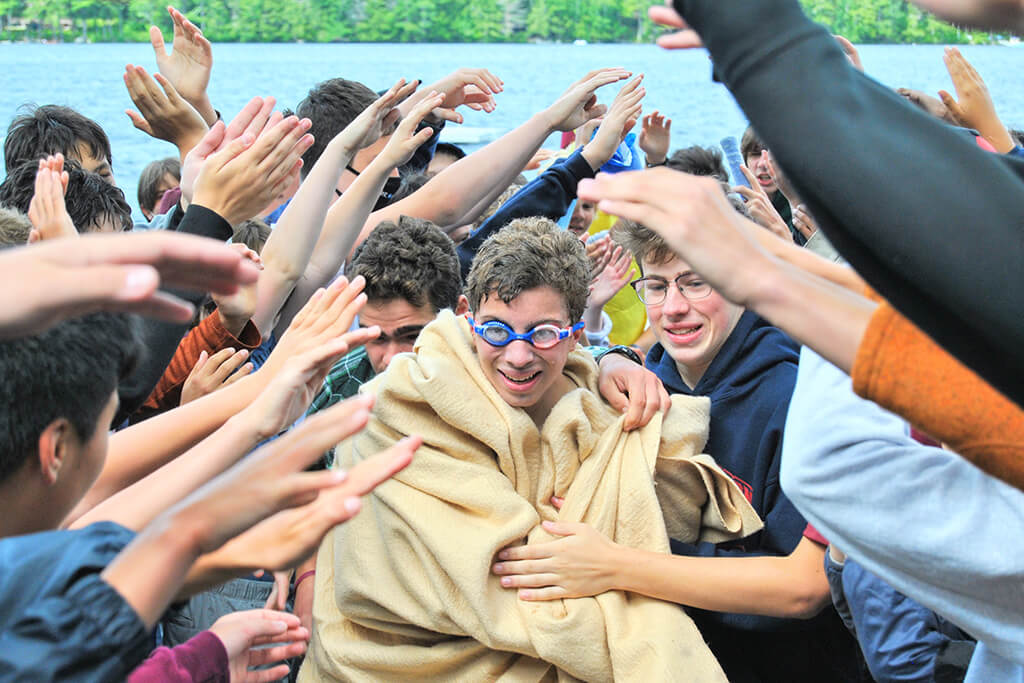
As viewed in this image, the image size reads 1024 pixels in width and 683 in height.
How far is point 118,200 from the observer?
134 inches

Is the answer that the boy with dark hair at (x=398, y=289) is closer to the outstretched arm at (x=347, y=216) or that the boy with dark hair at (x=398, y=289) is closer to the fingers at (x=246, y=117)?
the outstretched arm at (x=347, y=216)

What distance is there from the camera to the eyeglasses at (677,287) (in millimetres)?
2873

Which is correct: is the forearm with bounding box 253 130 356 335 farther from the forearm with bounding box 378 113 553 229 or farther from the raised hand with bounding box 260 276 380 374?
the forearm with bounding box 378 113 553 229

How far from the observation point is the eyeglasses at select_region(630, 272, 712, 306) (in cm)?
287

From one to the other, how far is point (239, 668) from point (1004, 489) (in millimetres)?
1442

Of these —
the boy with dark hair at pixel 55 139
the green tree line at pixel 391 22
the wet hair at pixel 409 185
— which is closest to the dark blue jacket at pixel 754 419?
the wet hair at pixel 409 185

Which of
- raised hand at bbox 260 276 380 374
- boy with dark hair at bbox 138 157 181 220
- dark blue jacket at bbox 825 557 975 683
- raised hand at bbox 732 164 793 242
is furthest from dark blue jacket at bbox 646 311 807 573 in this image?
boy with dark hair at bbox 138 157 181 220

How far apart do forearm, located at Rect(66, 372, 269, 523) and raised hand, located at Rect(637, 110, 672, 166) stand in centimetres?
429

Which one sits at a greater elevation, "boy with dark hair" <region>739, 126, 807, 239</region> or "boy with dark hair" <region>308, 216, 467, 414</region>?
"boy with dark hair" <region>308, 216, 467, 414</region>

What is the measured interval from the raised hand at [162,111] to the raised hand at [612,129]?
4.68 ft

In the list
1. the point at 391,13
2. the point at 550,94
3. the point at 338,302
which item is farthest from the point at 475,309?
the point at 391,13

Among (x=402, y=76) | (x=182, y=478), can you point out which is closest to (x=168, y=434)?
(x=182, y=478)

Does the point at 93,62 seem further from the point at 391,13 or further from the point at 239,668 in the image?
the point at 239,668

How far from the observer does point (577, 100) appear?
151 inches
